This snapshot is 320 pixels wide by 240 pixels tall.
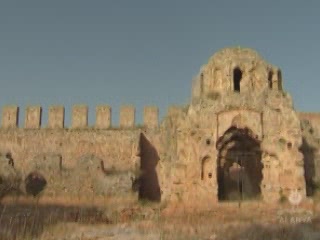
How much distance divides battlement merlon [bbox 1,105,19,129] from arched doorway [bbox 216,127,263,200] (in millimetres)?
11574

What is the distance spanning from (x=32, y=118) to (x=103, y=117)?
3.97 m

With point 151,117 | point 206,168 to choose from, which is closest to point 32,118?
point 151,117

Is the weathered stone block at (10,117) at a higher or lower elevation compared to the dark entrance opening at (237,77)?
lower

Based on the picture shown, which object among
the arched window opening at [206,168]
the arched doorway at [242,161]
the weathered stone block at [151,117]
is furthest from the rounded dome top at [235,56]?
the weathered stone block at [151,117]

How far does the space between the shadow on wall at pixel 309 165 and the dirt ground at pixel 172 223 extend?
389 cm

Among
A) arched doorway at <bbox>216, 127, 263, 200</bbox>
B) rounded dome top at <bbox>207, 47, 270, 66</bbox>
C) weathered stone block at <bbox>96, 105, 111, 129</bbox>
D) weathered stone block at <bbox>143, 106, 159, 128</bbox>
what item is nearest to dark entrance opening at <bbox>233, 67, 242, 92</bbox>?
rounded dome top at <bbox>207, 47, 270, 66</bbox>

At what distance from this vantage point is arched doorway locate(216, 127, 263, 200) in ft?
61.4

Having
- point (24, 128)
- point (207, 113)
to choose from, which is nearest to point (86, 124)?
point (24, 128)

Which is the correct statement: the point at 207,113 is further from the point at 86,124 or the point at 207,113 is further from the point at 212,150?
the point at 86,124

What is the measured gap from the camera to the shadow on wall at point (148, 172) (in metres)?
23.3

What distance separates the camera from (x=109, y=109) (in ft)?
79.3

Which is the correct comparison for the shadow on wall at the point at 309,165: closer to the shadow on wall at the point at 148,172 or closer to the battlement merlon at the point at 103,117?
the shadow on wall at the point at 148,172

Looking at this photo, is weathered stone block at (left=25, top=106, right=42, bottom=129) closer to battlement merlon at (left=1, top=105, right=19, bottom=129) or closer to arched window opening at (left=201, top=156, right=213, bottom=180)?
battlement merlon at (left=1, top=105, right=19, bottom=129)

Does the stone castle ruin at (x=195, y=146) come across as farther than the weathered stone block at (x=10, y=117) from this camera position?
No
